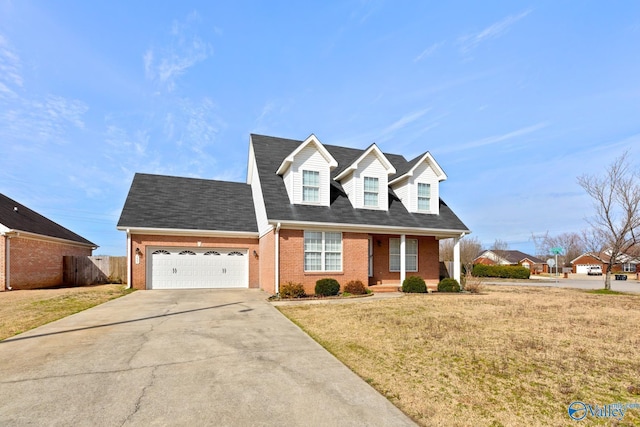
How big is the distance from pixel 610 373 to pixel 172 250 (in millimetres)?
Answer: 18436

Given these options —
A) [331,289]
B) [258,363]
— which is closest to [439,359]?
[258,363]

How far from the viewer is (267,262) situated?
17312 millimetres

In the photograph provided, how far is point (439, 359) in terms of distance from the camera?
6.01 meters

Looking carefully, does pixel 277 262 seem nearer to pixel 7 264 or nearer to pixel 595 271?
pixel 7 264

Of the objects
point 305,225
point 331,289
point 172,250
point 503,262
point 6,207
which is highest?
point 6,207

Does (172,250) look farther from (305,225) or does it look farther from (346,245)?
(346,245)

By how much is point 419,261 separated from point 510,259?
58.5 meters

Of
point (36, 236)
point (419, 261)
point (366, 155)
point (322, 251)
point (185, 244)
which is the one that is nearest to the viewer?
point (322, 251)

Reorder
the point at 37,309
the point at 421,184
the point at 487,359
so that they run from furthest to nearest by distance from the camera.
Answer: the point at 421,184, the point at 37,309, the point at 487,359

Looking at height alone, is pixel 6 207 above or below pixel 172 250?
above

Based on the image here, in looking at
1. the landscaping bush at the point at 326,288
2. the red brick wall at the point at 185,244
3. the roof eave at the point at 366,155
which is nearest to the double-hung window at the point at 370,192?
the roof eave at the point at 366,155

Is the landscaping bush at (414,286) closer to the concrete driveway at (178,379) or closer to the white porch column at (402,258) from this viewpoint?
the white porch column at (402,258)

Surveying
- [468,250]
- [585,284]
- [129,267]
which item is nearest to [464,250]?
[468,250]

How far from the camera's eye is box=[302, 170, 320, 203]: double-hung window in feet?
56.6
